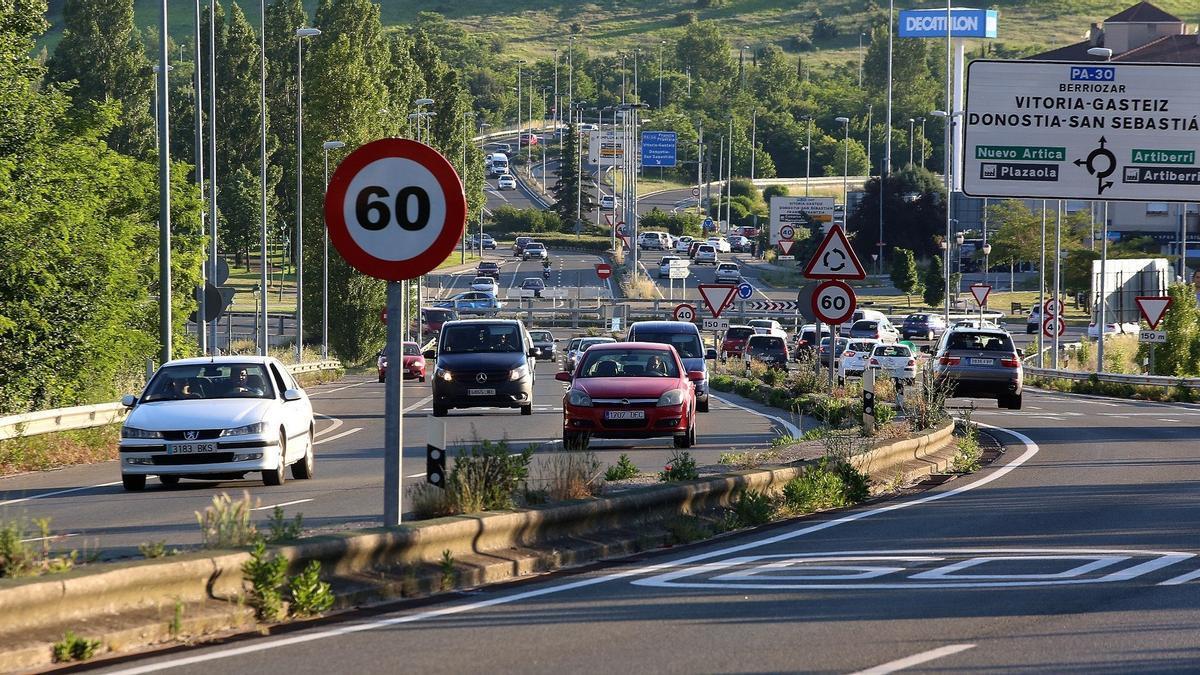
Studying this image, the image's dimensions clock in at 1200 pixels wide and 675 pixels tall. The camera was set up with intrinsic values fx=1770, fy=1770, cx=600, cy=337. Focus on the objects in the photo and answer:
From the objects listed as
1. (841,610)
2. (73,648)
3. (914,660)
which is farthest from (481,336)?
(73,648)

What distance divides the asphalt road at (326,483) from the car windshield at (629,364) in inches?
42.3

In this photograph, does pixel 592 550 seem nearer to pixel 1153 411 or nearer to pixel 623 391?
pixel 623 391

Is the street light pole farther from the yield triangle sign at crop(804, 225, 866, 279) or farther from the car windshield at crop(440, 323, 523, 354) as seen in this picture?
the yield triangle sign at crop(804, 225, 866, 279)

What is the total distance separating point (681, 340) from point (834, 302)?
398 inches

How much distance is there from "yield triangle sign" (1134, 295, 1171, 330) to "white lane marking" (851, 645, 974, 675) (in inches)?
1630

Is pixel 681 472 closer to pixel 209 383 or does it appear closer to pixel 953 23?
pixel 209 383

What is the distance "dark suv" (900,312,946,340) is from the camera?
260ft

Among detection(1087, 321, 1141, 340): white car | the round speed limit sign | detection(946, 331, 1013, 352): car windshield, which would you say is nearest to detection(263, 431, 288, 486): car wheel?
the round speed limit sign

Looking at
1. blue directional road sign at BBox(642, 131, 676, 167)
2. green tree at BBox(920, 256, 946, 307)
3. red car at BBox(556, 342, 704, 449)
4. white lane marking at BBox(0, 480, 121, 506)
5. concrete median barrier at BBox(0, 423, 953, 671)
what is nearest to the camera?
concrete median barrier at BBox(0, 423, 953, 671)

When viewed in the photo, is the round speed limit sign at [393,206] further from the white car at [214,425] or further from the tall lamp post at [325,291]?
the tall lamp post at [325,291]

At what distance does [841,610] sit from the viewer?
1048 cm

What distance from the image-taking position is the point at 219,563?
9383 mm

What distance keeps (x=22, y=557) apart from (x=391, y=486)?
2682mm

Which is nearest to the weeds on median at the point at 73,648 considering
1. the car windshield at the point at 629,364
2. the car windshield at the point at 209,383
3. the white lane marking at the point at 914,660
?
the white lane marking at the point at 914,660
